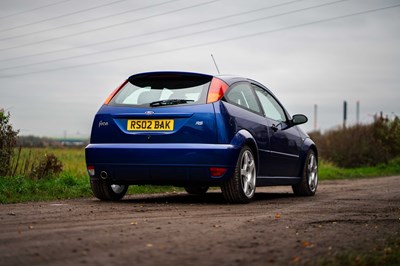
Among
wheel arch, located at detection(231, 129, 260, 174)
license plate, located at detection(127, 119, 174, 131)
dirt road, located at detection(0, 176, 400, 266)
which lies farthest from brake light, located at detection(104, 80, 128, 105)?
wheel arch, located at detection(231, 129, 260, 174)

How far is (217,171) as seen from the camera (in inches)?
365

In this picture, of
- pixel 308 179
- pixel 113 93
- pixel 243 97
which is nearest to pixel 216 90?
pixel 243 97

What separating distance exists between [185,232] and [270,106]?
5.57 meters

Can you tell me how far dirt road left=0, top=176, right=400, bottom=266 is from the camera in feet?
16.1

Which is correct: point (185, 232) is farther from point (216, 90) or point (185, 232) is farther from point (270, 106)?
point (270, 106)

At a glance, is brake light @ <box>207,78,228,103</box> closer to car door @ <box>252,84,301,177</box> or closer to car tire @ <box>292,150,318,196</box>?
car door @ <box>252,84,301,177</box>

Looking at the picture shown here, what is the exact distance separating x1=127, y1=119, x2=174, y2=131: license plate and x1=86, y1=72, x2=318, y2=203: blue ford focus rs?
0.01 metres

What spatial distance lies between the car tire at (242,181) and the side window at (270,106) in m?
1.26

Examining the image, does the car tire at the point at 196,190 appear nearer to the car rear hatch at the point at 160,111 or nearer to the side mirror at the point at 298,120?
the side mirror at the point at 298,120

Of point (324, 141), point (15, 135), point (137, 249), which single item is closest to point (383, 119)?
point (324, 141)

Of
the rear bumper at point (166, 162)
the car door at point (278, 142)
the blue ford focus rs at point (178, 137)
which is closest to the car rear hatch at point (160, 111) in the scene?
the blue ford focus rs at point (178, 137)

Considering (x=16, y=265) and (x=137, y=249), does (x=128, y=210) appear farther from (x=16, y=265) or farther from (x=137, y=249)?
(x=16, y=265)

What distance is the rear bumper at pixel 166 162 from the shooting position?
9.25 m

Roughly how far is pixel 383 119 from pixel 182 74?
26598 mm
